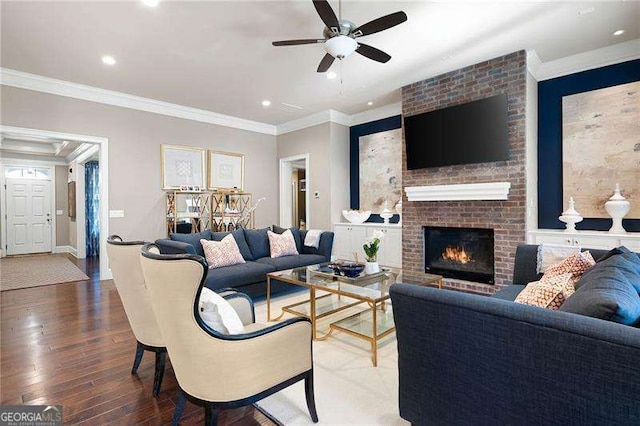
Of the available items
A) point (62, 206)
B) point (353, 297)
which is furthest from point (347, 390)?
point (62, 206)

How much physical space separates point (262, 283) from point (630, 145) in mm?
4605

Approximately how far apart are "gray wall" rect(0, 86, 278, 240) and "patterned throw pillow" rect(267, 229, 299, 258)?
7.74ft

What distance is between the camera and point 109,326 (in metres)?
3.19

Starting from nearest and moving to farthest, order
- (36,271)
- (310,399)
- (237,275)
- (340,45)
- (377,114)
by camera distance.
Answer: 1. (310,399)
2. (340,45)
3. (237,275)
4. (36,271)
5. (377,114)

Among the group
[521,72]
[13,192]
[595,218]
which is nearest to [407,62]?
[521,72]

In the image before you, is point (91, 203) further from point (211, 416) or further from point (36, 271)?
point (211, 416)

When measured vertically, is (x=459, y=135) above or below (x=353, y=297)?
above

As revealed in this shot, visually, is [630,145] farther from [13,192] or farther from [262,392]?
[13,192]

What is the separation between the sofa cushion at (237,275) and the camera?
352 centimetres

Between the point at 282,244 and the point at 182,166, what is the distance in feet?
8.81

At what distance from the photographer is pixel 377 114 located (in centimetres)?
615

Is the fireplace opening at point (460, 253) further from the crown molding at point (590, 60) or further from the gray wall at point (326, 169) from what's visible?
the crown molding at point (590, 60)

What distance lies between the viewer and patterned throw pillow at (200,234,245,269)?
391 centimetres

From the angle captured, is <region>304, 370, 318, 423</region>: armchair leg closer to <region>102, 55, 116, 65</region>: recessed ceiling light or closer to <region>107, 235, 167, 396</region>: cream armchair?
<region>107, 235, 167, 396</region>: cream armchair
